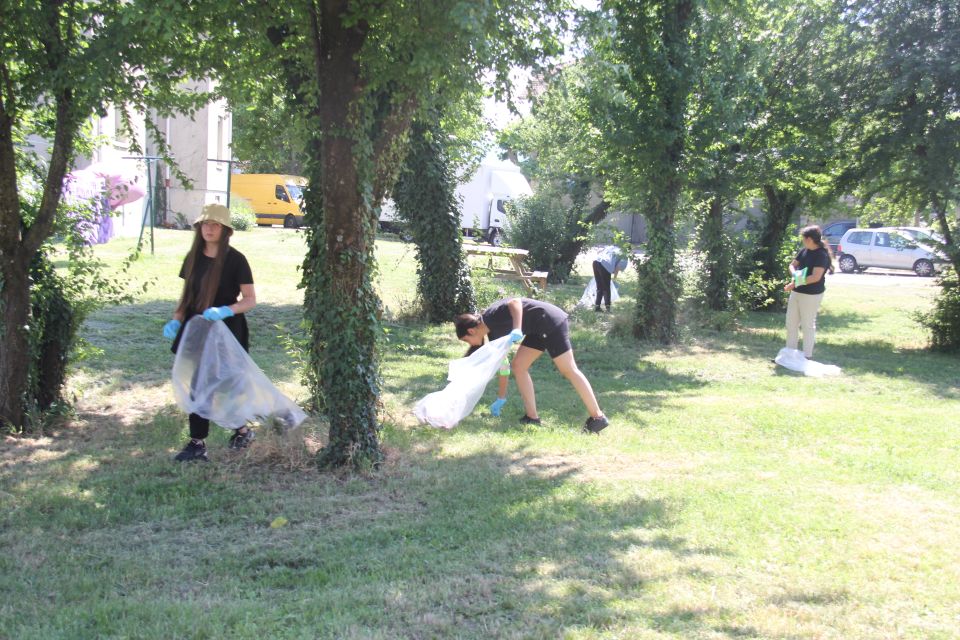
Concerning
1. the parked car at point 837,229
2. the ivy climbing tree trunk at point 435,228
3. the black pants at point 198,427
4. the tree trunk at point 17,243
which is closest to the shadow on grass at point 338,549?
the black pants at point 198,427

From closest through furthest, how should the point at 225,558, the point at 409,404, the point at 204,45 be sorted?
1. the point at 225,558
2. the point at 204,45
3. the point at 409,404

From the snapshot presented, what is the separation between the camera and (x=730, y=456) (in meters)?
6.44

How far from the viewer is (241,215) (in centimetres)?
3228

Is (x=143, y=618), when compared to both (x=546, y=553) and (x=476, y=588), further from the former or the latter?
(x=546, y=553)

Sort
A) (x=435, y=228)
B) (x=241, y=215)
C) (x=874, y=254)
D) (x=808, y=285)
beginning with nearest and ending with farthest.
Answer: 1. (x=808, y=285)
2. (x=435, y=228)
3. (x=874, y=254)
4. (x=241, y=215)

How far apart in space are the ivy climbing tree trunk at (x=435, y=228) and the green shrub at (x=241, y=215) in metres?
19.6

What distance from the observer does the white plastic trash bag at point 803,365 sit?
10570 millimetres

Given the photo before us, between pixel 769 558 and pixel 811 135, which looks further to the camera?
pixel 811 135

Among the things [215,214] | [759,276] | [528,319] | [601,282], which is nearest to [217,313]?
[215,214]

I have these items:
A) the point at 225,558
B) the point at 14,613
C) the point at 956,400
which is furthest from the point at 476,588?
the point at 956,400

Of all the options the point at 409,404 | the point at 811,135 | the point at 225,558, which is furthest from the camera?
the point at 811,135

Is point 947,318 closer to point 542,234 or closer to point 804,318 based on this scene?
point 804,318

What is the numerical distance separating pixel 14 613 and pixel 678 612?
9.33 feet

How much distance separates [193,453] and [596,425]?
3241 mm
